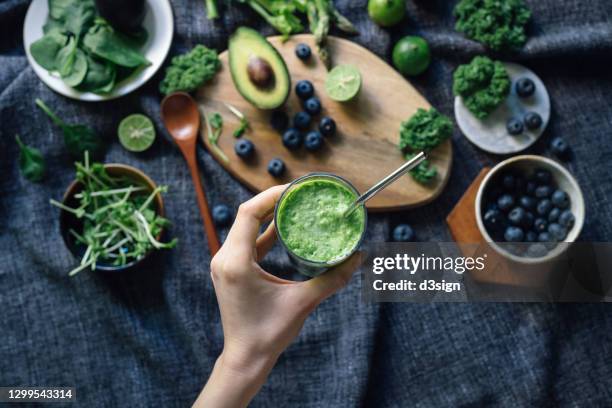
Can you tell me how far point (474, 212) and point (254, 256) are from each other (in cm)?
113

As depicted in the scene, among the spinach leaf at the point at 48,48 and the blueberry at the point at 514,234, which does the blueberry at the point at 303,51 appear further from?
the blueberry at the point at 514,234

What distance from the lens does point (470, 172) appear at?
302 cm

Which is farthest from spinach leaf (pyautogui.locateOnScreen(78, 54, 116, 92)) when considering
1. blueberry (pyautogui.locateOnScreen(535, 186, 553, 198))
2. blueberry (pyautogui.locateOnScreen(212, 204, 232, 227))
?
blueberry (pyautogui.locateOnScreen(535, 186, 553, 198))

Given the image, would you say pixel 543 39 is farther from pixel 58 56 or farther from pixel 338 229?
pixel 58 56

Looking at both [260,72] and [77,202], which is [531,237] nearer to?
[260,72]

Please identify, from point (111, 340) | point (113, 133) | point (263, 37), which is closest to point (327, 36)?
point (263, 37)

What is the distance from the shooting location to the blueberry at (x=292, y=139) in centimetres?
294

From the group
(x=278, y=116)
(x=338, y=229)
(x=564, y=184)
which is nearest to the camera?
(x=338, y=229)

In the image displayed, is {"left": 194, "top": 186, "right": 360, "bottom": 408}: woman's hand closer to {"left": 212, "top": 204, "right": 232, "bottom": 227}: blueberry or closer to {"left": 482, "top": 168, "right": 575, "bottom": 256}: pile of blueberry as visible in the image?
{"left": 212, "top": 204, "right": 232, "bottom": 227}: blueberry

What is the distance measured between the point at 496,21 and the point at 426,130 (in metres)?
0.61

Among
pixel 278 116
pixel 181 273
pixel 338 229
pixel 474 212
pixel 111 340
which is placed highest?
pixel 338 229

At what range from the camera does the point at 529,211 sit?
9.30ft

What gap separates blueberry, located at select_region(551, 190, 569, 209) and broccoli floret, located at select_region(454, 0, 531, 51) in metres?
0.71

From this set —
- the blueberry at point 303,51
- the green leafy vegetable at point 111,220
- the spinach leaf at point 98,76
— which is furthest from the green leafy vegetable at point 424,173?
the spinach leaf at point 98,76
